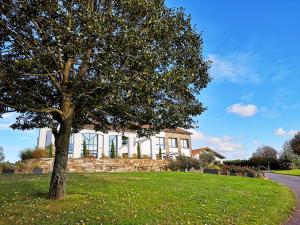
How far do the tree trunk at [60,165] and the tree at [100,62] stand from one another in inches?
1.6

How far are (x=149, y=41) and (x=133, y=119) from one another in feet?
13.2

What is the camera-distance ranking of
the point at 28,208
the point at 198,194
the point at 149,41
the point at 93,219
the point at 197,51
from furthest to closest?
the point at 198,194 < the point at 197,51 < the point at 149,41 < the point at 28,208 < the point at 93,219

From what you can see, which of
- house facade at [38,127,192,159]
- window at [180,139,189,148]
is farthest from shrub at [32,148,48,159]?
window at [180,139,189,148]

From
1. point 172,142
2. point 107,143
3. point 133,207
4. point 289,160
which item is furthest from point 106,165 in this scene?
point 289,160

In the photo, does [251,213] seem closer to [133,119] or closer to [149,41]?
[133,119]

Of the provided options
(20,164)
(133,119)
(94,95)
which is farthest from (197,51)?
(20,164)

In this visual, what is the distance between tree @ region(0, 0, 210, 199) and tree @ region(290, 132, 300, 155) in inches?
2474

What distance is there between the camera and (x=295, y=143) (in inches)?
2736

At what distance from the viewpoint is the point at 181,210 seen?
458 inches

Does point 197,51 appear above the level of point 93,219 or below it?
above

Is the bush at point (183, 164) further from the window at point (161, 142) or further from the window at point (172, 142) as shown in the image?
the window at point (172, 142)

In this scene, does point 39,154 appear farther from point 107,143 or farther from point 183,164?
point 183,164

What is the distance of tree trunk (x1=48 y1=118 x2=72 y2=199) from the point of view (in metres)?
12.1

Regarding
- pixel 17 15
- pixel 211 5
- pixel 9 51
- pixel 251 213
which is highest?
pixel 211 5
